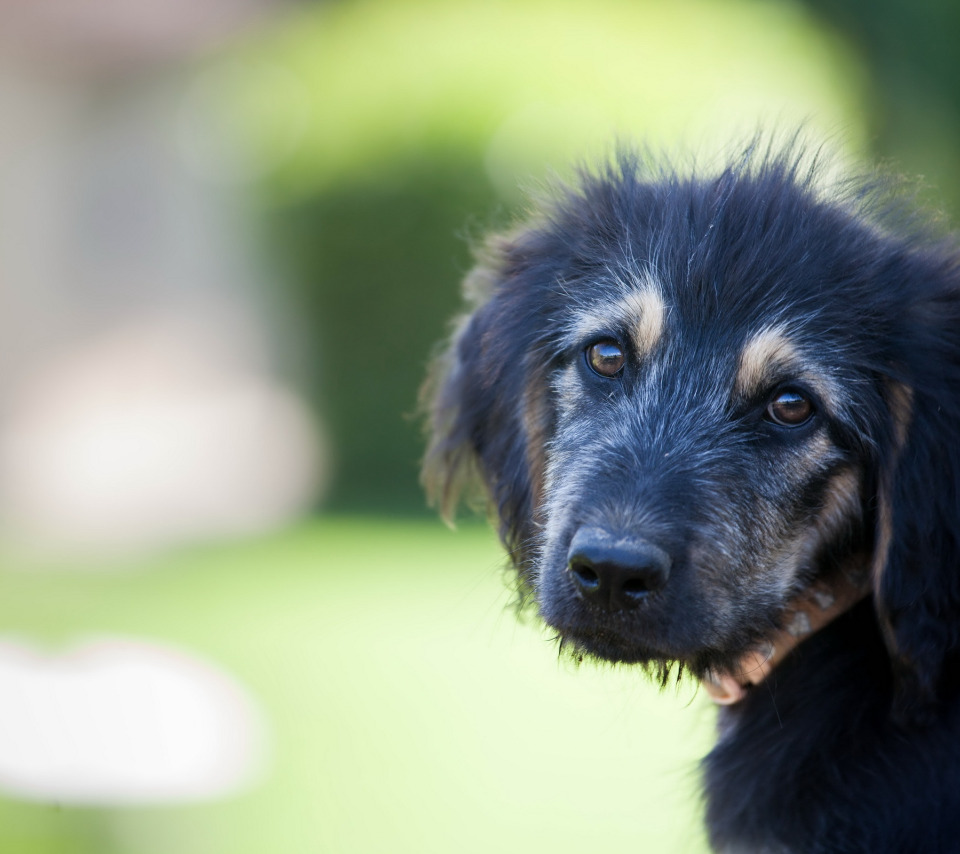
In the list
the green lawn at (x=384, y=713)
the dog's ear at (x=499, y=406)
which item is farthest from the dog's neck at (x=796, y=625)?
the dog's ear at (x=499, y=406)

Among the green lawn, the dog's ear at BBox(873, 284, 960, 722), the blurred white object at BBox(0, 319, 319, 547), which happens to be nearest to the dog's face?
the dog's ear at BBox(873, 284, 960, 722)

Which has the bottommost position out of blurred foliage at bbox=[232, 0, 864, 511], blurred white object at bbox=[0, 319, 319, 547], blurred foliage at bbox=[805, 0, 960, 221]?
blurred white object at bbox=[0, 319, 319, 547]

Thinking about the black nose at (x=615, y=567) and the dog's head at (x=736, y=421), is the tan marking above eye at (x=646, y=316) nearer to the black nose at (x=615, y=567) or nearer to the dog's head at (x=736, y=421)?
the dog's head at (x=736, y=421)

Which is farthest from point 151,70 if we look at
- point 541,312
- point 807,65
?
point 541,312

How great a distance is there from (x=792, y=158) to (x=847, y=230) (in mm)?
457

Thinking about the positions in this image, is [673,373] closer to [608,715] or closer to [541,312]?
[541,312]

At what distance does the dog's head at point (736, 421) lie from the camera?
8.34 feet

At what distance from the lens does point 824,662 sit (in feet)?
9.04

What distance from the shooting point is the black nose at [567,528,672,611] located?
2414 mm

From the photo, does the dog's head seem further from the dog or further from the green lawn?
the green lawn

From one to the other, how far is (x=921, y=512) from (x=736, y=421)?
19.5 inches

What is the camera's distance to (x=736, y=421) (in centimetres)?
278

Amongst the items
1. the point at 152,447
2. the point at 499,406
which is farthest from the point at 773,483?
the point at 152,447

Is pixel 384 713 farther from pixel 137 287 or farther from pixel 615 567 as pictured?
pixel 137 287
